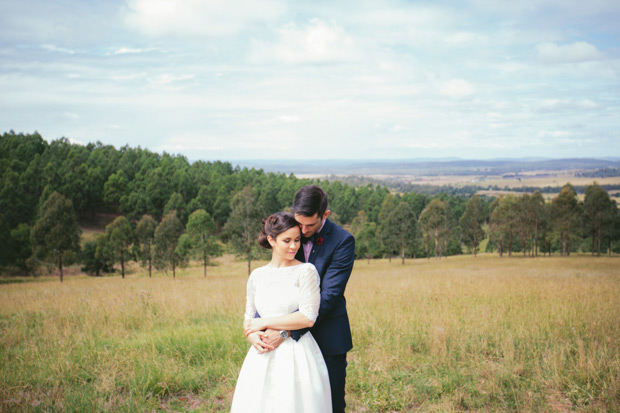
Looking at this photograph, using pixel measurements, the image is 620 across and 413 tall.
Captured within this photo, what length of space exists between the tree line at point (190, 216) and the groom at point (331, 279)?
128 ft

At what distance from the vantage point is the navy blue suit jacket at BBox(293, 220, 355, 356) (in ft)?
12.2

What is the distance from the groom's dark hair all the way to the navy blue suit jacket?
1.46 feet

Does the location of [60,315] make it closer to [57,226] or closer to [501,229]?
[57,226]

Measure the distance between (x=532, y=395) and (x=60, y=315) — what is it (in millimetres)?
10380

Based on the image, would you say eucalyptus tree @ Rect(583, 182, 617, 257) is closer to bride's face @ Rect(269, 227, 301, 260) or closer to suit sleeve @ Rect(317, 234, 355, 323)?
suit sleeve @ Rect(317, 234, 355, 323)

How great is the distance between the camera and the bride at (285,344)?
11.1 feet

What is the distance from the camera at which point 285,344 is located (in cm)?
352

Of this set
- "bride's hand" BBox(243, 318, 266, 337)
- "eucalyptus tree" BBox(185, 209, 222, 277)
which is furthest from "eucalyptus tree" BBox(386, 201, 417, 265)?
"bride's hand" BBox(243, 318, 266, 337)

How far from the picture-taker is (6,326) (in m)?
9.38

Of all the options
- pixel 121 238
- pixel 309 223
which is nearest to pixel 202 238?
pixel 121 238

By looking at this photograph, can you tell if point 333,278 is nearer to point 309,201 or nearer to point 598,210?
point 309,201

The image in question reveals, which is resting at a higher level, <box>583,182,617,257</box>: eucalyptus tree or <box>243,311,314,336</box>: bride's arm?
<box>243,311,314,336</box>: bride's arm

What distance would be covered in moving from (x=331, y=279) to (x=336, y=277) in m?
0.05

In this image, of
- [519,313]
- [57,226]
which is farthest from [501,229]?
[57,226]
